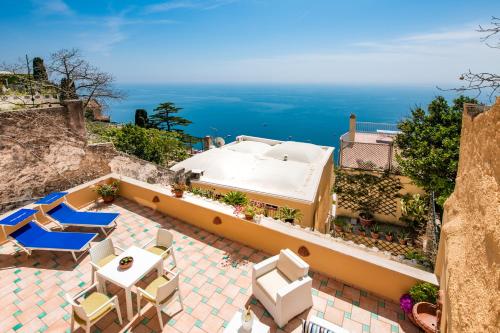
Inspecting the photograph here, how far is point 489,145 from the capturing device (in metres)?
A: 3.03

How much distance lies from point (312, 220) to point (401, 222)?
320 inches

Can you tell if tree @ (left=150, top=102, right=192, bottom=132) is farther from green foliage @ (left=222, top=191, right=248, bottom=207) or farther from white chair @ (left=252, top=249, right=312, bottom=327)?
white chair @ (left=252, top=249, right=312, bottom=327)

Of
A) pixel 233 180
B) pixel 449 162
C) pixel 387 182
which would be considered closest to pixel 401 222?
pixel 387 182

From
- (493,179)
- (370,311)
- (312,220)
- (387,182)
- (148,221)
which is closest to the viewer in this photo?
(493,179)

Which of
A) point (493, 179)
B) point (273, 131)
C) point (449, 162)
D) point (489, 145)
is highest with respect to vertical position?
point (489, 145)

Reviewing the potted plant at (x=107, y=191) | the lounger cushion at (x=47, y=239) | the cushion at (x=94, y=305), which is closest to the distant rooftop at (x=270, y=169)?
the potted plant at (x=107, y=191)

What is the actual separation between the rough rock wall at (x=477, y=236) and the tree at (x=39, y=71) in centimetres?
2234

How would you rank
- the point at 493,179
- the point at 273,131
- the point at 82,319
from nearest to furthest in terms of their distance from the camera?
the point at 493,179
the point at 82,319
the point at 273,131

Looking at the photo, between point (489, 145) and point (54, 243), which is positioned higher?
point (489, 145)

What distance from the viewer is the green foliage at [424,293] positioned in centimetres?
457

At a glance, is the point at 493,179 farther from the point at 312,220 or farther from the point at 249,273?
the point at 312,220

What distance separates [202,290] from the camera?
17.7 feet

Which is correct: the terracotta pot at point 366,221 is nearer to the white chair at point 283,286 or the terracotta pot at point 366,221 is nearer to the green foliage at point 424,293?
the green foliage at point 424,293

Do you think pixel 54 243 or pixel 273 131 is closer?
pixel 54 243
